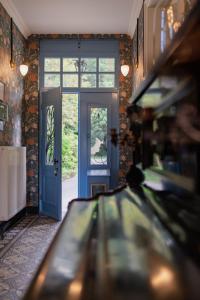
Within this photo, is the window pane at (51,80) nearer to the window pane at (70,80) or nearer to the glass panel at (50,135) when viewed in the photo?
the window pane at (70,80)

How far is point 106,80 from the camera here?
5.90 m

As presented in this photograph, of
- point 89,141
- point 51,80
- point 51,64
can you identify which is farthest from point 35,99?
point 89,141

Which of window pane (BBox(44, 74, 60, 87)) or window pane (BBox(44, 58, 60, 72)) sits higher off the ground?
window pane (BBox(44, 58, 60, 72))

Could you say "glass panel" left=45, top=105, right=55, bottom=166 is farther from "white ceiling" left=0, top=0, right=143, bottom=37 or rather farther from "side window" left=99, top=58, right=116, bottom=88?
"white ceiling" left=0, top=0, right=143, bottom=37

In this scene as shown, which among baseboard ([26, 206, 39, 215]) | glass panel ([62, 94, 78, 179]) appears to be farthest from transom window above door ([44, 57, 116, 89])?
glass panel ([62, 94, 78, 179])

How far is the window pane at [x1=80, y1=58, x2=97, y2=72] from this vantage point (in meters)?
5.89

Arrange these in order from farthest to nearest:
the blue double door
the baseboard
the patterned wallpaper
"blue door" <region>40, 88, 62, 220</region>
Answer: the baseboard < the blue double door < "blue door" <region>40, 88, 62, 220</region> < the patterned wallpaper

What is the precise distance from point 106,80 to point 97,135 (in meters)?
0.95

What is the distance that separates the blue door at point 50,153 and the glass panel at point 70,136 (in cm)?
483

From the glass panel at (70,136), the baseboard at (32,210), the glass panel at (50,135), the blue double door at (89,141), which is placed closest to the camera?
the glass panel at (50,135)

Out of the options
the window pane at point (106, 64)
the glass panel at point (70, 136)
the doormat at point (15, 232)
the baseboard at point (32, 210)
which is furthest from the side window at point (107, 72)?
the glass panel at point (70, 136)

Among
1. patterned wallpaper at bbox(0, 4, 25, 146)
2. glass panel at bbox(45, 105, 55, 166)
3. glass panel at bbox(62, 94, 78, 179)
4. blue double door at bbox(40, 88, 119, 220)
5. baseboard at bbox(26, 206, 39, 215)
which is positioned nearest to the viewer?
patterned wallpaper at bbox(0, 4, 25, 146)

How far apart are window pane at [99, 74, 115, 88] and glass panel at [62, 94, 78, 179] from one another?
15.7 feet

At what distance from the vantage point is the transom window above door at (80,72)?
5.88m
